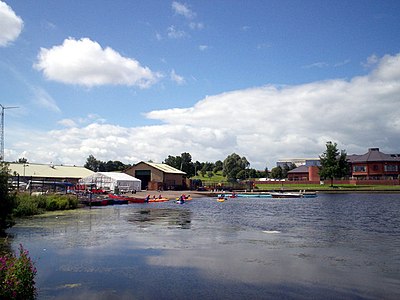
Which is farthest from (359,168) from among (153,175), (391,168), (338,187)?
(153,175)

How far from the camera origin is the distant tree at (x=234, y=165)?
168 metres

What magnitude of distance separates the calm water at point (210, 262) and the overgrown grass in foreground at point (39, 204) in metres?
8.70

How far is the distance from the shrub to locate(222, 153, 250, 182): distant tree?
154023 millimetres

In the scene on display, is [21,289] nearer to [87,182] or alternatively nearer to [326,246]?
[326,246]

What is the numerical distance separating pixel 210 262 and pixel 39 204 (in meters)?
34.4

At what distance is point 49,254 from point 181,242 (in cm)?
829

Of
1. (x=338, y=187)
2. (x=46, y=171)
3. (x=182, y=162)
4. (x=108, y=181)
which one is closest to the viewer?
(x=108, y=181)

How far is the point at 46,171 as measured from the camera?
107312mm

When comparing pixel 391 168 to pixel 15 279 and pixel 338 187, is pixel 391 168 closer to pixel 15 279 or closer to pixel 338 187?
pixel 338 187

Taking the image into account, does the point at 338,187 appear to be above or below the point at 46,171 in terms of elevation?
below

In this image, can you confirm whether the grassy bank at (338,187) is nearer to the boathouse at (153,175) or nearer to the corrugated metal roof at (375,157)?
the corrugated metal roof at (375,157)

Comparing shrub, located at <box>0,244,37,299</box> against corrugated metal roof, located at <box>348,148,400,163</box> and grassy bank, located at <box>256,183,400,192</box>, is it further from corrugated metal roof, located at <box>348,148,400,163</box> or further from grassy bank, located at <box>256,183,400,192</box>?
corrugated metal roof, located at <box>348,148,400,163</box>

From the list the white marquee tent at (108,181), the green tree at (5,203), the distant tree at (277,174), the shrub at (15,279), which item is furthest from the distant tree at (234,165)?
the shrub at (15,279)

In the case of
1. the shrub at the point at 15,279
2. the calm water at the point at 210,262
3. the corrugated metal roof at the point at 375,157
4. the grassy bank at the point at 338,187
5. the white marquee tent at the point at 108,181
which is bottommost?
the calm water at the point at 210,262
